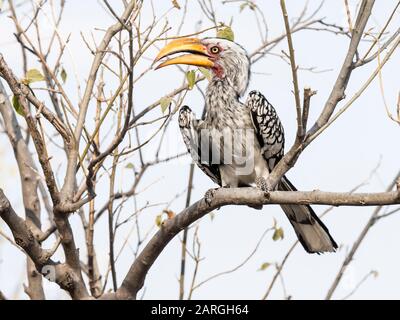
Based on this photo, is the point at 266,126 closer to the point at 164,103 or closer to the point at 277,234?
the point at 277,234

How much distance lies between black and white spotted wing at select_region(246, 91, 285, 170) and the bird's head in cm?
17

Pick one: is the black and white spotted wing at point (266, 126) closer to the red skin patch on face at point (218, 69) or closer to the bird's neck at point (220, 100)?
the bird's neck at point (220, 100)

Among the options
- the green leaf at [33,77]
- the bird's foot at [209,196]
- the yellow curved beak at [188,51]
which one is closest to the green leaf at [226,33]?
the yellow curved beak at [188,51]

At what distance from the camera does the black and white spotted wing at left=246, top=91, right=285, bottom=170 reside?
4090 millimetres

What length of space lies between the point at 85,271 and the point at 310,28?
2.13m

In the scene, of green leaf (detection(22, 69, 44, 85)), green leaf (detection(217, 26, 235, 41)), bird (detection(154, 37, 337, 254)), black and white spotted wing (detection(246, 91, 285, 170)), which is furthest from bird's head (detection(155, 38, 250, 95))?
green leaf (detection(22, 69, 44, 85))

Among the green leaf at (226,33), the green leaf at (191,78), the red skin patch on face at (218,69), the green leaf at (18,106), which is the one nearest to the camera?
the green leaf at (18,106)

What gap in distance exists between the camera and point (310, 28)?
15.6ft

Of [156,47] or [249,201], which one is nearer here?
[249,201]

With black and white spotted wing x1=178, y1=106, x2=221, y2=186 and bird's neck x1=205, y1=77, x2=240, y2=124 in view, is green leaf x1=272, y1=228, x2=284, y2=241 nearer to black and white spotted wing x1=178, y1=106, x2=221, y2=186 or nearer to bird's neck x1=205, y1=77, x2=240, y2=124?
black and white spotted wing x1=178, y1=106, x2=221, y2=186

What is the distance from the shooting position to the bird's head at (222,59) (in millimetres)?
4254

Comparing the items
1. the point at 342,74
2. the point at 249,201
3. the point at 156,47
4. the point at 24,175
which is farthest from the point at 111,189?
the point at 342,74

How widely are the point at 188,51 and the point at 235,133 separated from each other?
57 cm
